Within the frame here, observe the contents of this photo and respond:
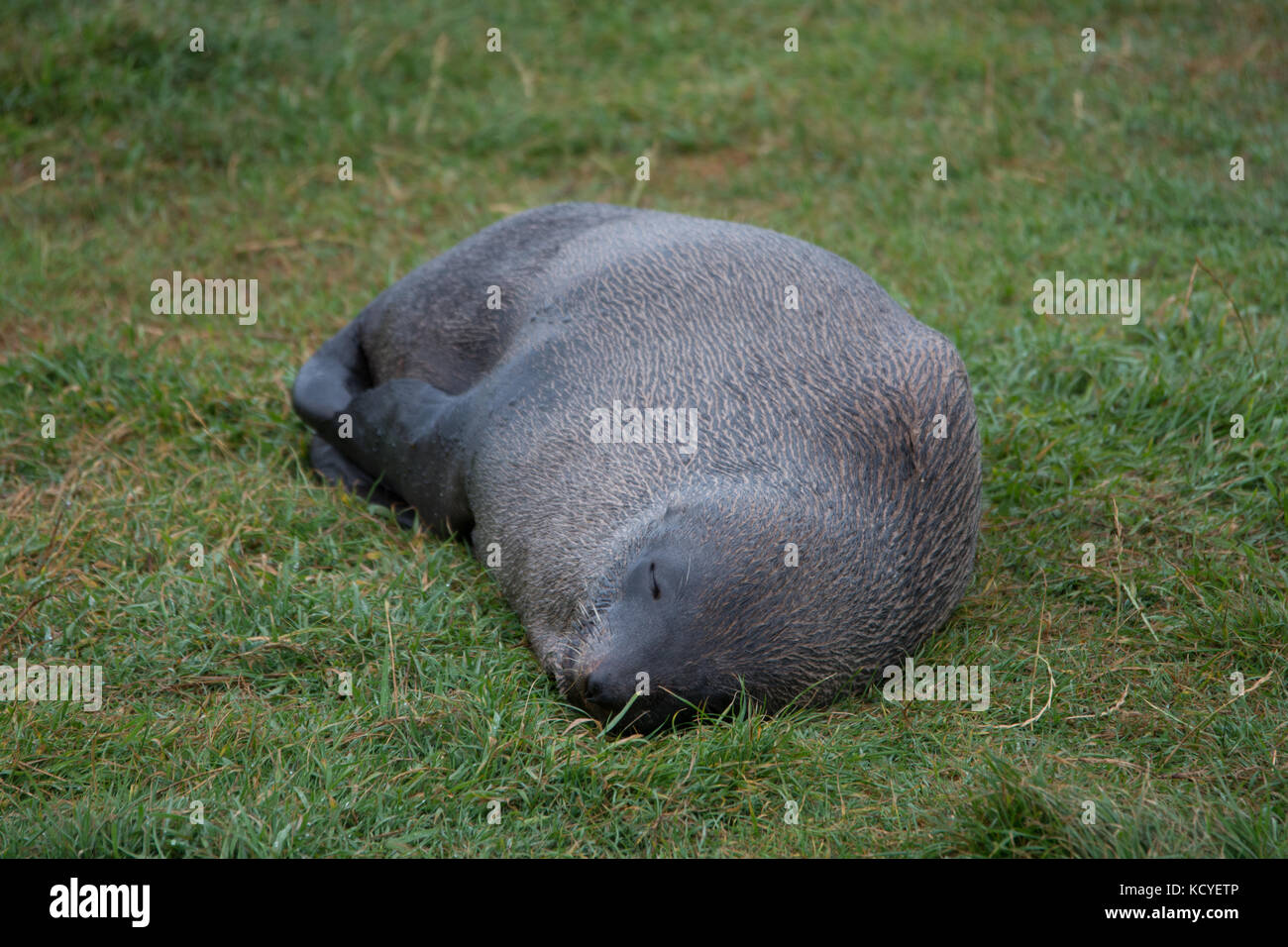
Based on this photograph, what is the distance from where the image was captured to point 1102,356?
5691 millimetres

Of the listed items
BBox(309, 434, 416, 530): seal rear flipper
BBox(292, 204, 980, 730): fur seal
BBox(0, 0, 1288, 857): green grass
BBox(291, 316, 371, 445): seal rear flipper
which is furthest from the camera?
BBox(291, 316, 371, 445): seal rear flipper

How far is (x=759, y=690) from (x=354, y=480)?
7.30 feet

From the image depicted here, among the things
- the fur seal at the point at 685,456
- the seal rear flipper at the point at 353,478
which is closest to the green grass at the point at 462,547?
the seal rear flipper at the point at 353,478

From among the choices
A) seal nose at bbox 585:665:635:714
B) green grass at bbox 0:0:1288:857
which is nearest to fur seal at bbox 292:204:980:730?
seal nose at bbox 585:665:635:714

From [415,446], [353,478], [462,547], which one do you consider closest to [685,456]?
[462,547]

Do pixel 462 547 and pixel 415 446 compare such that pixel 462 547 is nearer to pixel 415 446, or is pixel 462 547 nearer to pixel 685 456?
pixel 415 446

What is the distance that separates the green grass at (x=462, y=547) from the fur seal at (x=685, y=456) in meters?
0.21

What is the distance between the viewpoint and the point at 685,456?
12.7 feet

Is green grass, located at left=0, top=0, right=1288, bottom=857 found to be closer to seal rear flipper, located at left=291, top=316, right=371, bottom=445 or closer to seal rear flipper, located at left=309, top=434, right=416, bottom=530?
seal rear flipper, located at left=309, top=434, right=416, bottom=530

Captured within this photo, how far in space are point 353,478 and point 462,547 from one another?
2.44 feet

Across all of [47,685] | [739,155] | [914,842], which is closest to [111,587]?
[47,685]

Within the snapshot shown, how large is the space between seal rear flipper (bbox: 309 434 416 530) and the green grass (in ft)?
0.31

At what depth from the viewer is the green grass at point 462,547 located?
338cm

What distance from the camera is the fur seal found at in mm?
3520
